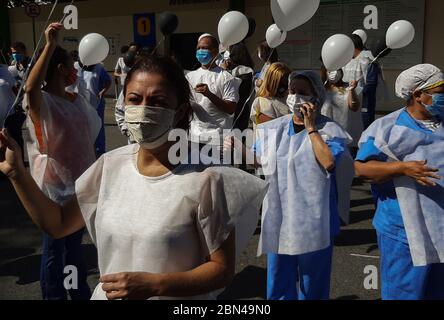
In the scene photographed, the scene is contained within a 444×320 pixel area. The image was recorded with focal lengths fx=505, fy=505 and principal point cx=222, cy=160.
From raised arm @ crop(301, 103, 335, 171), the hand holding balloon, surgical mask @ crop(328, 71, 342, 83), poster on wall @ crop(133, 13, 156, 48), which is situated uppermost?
poster on wall @ crop(133, 13, 156, 48)

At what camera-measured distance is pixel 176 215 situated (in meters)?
1.62

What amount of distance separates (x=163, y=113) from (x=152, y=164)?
0.18 m

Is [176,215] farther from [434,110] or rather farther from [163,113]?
[434,110]

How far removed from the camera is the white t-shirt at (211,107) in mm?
4633

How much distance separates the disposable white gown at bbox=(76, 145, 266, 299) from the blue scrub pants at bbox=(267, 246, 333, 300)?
1.28 meters

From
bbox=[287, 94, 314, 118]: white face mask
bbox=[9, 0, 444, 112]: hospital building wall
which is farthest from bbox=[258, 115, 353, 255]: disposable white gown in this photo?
bbox=[9, 0, 444, 112]: hospital building wall

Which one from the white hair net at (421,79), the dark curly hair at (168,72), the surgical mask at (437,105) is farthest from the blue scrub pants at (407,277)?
the dark curly hair at (168,72)

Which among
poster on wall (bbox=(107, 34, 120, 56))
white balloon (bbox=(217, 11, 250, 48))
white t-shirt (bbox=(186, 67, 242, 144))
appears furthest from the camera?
poster on wall (bbox=(107, 34, 120, 56))

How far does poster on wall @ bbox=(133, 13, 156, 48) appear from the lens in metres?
17.8

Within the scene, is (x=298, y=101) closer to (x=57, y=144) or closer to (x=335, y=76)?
(x=57, y=144)

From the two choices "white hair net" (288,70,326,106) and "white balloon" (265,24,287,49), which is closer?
"white hair net" (288,70,326,106)

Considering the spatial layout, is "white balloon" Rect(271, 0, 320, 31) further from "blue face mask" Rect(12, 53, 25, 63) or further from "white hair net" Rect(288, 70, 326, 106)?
"blue face mask" Rect(12, 53, 25, 63)

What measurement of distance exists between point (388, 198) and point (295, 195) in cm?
51

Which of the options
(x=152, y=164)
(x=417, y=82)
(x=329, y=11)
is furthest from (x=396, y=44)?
(x=329, y=11)
